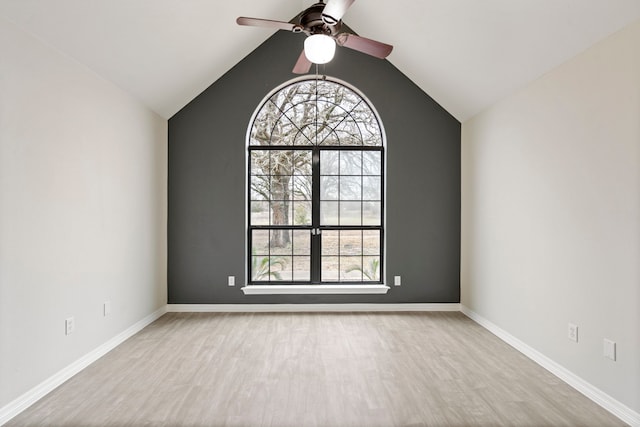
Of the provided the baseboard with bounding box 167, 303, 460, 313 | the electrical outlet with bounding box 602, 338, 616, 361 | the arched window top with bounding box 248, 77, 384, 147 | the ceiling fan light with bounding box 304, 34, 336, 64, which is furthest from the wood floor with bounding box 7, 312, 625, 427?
the arched window top with bounding box 248, 77, 384, 147

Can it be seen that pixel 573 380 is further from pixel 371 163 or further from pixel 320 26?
pixel 371 163

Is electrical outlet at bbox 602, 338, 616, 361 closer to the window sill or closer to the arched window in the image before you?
the window sill

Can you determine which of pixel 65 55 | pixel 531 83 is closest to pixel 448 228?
pixel 531 83

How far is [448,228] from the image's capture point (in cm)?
505

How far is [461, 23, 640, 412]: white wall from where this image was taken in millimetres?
2463

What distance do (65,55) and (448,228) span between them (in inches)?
165

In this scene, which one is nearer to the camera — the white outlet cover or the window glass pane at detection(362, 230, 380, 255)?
the white outlet cover

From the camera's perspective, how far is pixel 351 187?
5.15m

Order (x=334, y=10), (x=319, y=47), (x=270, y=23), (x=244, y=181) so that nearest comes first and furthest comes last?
(x=334, y=10) < (x=319, y=47) < (x=270, y=23) < (x=244, y=181)

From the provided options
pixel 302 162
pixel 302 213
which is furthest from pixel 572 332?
pixel 302 162

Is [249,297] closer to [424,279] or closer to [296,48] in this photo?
[424,279]

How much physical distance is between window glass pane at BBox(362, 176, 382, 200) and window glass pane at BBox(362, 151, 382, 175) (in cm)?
7

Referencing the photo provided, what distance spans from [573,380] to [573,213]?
117 cm

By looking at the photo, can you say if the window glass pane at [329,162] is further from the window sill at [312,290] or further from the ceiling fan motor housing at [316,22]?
the ceiling fan motor housing at [316,22]
